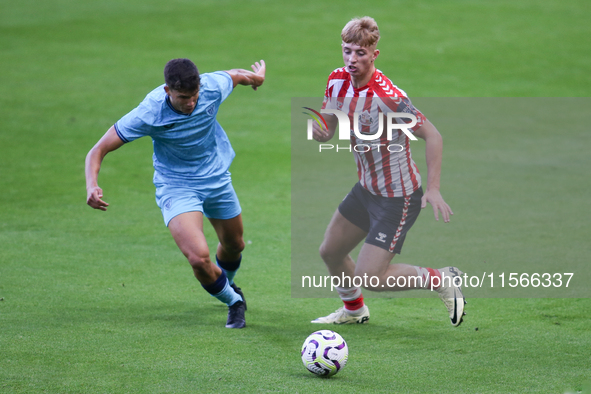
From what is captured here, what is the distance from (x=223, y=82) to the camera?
19.4ft

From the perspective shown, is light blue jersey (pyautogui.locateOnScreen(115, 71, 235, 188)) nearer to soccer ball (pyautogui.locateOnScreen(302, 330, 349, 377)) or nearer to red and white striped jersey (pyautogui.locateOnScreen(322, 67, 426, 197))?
red and white striped jersey (pyautogui.locateOnScreen(322, 67, 426, 197))

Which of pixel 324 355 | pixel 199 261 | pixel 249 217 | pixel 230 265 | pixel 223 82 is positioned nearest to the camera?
pixel 324 355

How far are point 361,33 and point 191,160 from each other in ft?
5.65

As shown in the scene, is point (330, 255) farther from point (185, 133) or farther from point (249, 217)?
point (249, 217)

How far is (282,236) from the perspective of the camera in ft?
28.9

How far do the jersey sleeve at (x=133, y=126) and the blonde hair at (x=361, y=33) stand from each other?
163cm

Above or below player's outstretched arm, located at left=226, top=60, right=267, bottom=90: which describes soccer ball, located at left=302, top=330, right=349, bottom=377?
below

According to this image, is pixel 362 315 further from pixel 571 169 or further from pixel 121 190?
pixel 571 169

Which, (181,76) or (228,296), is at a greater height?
(181,76)

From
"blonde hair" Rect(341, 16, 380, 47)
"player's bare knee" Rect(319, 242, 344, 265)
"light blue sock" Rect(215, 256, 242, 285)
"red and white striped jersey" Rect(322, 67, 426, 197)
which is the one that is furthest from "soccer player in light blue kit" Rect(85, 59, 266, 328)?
"blonde hair" Rect(341, 16, 380, 47)

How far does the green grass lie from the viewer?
4949 mm

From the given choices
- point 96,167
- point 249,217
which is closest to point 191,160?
point 96,167

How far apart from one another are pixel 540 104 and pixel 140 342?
13.1 m

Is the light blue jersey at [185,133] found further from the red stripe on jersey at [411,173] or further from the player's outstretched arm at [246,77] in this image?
the red stripe on jersey at [411,173]
